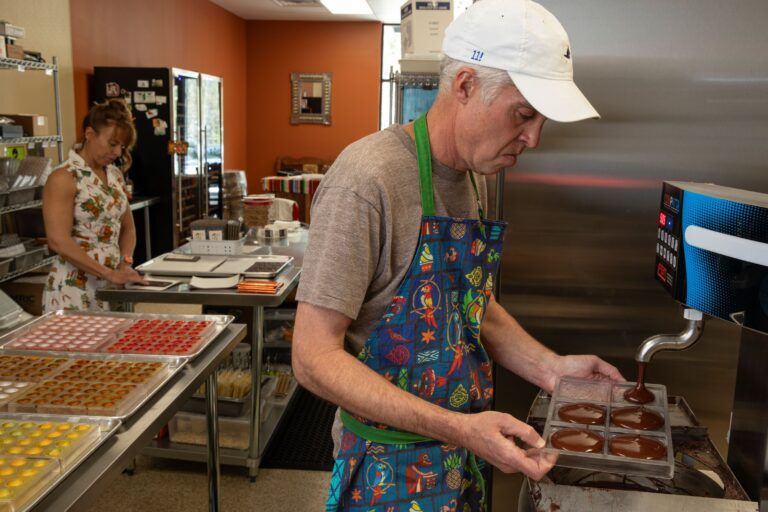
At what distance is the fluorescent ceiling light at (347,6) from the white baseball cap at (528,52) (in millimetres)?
8303

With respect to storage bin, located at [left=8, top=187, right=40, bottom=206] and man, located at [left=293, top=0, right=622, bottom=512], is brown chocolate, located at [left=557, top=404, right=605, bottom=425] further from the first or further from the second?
storage bin, located at [left=8, top=187, right=40, bottom=206]

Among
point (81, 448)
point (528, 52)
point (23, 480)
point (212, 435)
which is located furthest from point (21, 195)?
point (528, 52)

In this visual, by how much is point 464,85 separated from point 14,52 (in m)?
4.36

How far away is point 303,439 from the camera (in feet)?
12.6

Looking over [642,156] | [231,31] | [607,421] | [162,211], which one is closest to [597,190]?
[642,156]

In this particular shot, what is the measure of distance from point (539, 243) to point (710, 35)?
0.70 meters

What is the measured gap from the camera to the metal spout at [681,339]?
4.17ft

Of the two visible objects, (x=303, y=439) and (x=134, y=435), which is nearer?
(x=134, y=435)

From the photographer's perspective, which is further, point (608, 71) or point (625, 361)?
point (625, 361)

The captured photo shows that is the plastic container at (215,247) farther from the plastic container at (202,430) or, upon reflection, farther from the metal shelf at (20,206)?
the metal shelf at (20,206)

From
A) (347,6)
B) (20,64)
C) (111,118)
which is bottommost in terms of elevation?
(111,118)

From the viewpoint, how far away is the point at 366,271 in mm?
1325

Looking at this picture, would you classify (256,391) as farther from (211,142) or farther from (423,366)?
(211,142)

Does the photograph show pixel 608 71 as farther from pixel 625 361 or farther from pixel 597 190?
pixel 625 361
